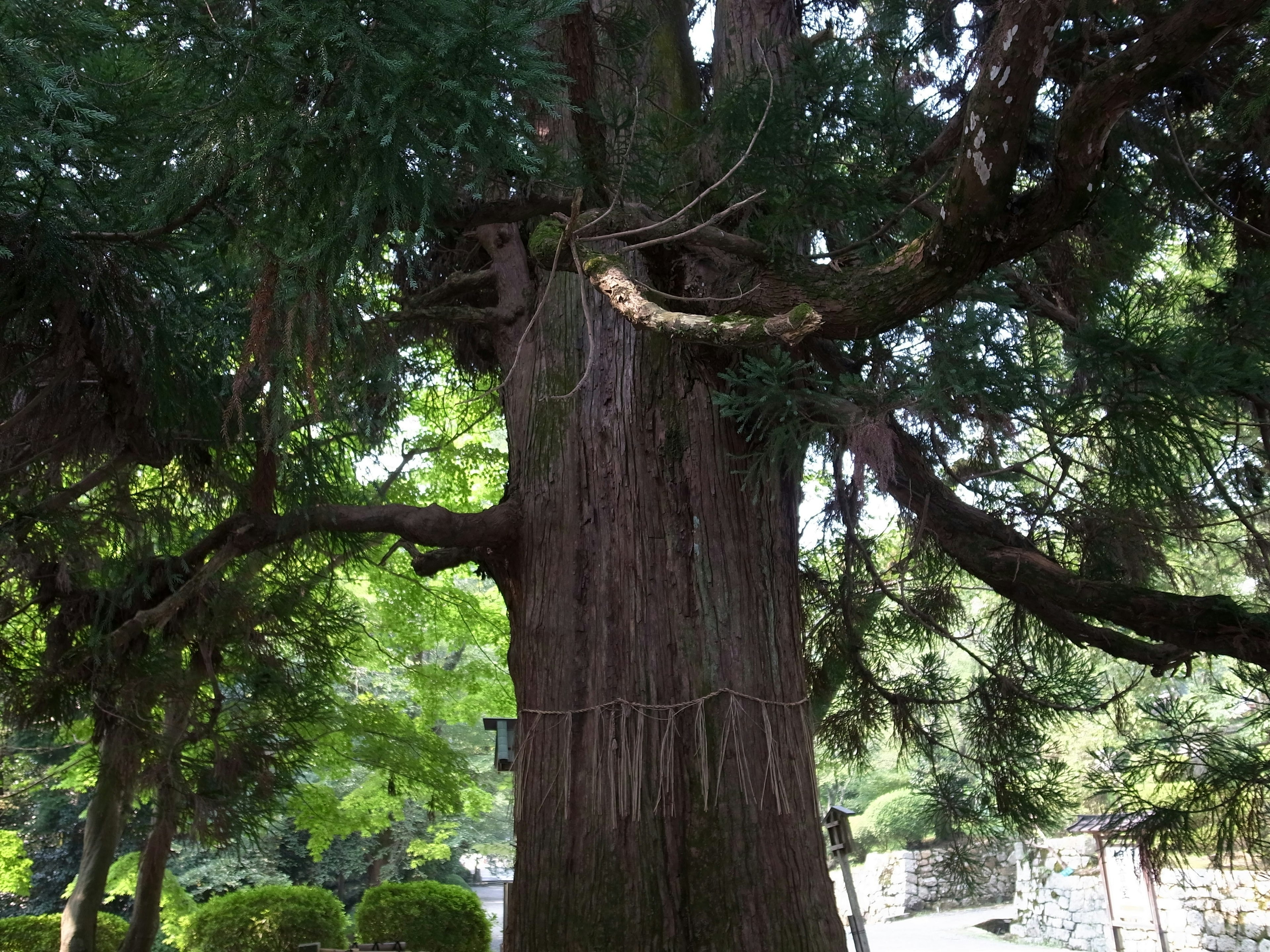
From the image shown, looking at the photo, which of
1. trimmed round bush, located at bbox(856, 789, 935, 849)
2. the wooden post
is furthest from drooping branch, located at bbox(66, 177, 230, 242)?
trimmed round bush, located at bbox(856, 789, 935, 849)

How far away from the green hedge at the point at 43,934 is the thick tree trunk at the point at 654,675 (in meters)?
9.31

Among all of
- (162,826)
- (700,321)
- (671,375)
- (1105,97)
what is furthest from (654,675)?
(162,826)

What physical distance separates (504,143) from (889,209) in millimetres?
1875

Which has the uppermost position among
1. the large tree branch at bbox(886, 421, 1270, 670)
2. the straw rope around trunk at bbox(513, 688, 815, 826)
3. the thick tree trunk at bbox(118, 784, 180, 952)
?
the large tree branch at bbox(886, 421, 1270, 670)

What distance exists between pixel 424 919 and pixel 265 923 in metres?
1.78

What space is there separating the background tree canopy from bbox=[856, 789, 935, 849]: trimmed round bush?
14674mm

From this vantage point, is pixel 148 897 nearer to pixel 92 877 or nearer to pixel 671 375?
pixel 92 877

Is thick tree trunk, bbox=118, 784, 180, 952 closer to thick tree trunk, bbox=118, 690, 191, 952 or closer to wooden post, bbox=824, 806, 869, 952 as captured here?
thick tree trunk, bbox=118, 690, 191, 952

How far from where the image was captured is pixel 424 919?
11.1 m

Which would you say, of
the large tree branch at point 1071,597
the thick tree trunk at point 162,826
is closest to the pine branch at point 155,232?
Answer: the large tree branch at point 1071,597

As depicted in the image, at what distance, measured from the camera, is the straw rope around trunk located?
11.0 ft

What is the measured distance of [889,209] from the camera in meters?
3.96

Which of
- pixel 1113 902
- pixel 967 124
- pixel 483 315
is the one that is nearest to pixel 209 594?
pixel 483 315

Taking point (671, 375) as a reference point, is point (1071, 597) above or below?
below
